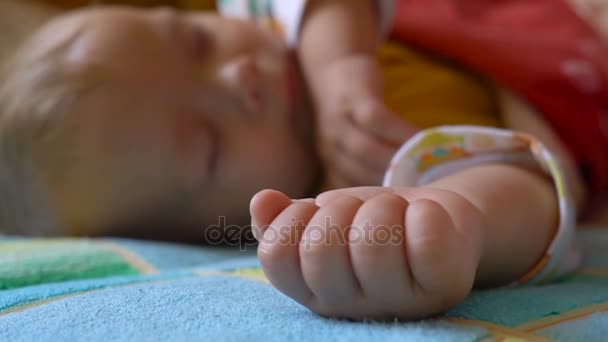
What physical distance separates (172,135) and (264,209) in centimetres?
42

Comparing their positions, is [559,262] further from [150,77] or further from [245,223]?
[150,77]

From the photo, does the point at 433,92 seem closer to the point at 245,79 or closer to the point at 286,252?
the point at 245,79

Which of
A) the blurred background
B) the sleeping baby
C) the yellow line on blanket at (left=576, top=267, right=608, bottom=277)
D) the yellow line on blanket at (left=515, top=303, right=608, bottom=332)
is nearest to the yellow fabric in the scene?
the sleeping baby

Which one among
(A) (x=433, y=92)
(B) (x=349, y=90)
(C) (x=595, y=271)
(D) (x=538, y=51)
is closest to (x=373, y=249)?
(C) (x=595, y=271)

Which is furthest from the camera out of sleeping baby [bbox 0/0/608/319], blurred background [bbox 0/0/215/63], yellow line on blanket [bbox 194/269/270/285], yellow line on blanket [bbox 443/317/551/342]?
blurred background [bbox 0/0/215/63]

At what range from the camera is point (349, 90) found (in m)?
0.76

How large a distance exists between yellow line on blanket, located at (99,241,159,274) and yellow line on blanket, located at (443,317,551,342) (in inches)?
13.3

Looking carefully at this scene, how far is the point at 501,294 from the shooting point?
1.46ft

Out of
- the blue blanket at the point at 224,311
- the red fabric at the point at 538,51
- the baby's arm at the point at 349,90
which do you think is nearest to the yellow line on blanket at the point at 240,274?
the blue blanket at the point at 224,311

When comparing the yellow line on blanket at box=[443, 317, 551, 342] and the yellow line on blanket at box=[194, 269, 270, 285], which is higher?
the yellow line on blanket at box=[443, 317, 551, 342]

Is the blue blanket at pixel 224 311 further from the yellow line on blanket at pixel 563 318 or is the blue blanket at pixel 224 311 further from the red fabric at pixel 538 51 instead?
the red fabric at pixel 538 51

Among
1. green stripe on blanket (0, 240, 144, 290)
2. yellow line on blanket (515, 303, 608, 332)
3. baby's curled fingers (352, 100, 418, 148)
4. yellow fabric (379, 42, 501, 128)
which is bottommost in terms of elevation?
green stripe on blanket (0, 240, 144, 290)

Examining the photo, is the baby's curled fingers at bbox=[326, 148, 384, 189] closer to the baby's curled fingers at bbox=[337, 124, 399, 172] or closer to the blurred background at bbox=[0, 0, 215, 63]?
the baby's curled fingers at bbox=[337, 124, 399, 172]

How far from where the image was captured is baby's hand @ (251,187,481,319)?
0.34 metres
